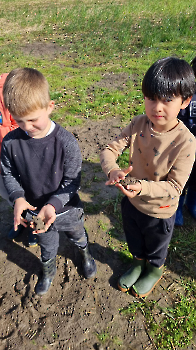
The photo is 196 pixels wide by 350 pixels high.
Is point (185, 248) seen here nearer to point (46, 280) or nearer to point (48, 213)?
point (46, 280)

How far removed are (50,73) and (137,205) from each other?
585 cm

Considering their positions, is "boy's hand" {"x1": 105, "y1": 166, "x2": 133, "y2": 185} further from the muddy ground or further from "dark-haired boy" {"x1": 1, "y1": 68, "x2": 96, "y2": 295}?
the muddy ground

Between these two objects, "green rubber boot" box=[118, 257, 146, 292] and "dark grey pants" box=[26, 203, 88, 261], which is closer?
"dark grey pants" box=[26, 203, 88, 261]

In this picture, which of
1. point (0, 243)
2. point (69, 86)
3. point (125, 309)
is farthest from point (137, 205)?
point (69, 86)

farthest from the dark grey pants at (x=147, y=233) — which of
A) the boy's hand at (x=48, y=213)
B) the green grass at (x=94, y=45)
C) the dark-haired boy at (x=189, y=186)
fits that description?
the green grass at (x=94, y=45)

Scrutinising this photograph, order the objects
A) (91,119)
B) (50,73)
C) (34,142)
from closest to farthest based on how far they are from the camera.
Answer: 1. (34,142)
2. (91,119)
3. (50,73)

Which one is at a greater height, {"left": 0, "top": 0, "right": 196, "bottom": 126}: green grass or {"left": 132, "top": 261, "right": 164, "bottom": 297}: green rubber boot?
{"left": 0, "top": 0, "right": 196, "bottom": 126}: green grass

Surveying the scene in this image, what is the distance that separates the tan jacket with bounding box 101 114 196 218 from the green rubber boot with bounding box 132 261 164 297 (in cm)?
86

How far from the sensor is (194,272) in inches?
117

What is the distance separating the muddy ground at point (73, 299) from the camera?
248 cm

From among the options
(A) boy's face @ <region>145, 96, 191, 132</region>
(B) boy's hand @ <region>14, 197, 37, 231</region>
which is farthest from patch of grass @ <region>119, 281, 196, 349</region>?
(A) boy's face @ <region>145, 96, 191, 132</region>

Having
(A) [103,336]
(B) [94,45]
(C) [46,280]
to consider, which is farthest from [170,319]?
(B) [94,45]

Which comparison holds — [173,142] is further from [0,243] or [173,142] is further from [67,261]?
[0,243]

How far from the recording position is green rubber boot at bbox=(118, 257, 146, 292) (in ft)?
9.05
